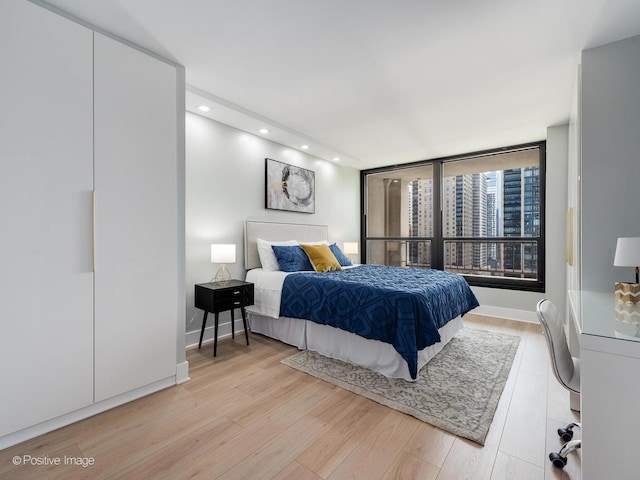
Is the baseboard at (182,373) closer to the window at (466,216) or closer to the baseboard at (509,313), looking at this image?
the baseboard at (509,313)

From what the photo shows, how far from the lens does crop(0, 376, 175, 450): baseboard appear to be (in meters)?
1.72

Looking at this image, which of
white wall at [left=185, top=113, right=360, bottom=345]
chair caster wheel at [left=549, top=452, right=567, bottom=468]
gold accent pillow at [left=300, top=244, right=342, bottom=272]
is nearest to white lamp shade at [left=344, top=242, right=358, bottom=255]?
white wall at [left=185, top=113, right=360, bottom=345]

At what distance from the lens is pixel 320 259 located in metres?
3.85

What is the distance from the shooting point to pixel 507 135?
413 centimetres

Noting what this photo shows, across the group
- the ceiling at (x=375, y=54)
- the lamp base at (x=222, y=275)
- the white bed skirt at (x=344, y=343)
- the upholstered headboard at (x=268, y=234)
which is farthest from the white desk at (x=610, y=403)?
the upholstered headboard at (x=268, y=234)

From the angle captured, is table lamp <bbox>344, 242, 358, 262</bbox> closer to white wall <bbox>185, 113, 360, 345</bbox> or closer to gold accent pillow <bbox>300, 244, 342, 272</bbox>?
white wall <bbox>185, 113, 360, 345</bbox>

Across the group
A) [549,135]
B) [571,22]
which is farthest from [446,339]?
[549,135]

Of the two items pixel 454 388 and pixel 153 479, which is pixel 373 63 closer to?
pixel 454 388

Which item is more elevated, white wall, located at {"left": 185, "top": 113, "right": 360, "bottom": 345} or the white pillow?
white wall, located at {"left": 185, "top": 113, "right": 360, "bottom": 345}

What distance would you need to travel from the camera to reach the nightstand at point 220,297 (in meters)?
2.95

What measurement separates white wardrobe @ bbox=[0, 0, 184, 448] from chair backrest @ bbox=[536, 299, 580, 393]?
2.58 metres

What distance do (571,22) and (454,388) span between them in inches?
109

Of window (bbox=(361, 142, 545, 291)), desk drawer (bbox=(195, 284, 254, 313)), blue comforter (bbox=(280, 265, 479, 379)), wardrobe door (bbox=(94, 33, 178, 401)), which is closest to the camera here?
wardrobe door (bbox=(94, 33, 178, 401))

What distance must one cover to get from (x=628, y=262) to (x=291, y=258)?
300cm
